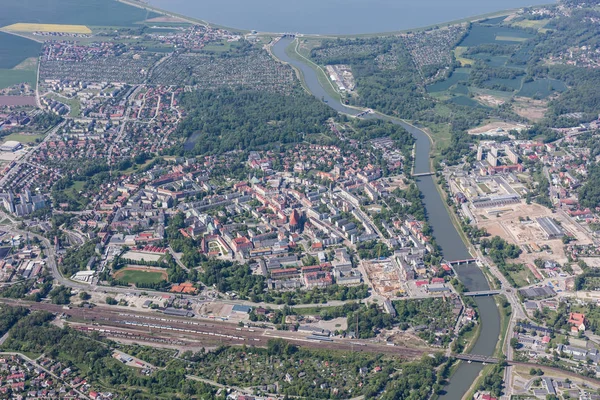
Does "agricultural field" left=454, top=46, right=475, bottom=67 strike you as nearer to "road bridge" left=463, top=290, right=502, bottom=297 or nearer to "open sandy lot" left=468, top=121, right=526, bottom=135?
"open sandy lot" left=468, top=121, right=526, bottom=135

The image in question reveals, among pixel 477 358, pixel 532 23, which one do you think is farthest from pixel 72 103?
pixel 532 23

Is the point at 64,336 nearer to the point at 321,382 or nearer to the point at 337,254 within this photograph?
the point at 321,382

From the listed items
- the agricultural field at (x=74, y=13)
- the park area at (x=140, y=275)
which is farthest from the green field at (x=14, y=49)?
the park area at (x=140, y=275)

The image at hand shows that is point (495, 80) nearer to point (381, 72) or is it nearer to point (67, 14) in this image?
point (381, 72)

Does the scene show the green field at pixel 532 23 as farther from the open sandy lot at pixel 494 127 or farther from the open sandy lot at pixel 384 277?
the open sandy lot at pixel 384 277

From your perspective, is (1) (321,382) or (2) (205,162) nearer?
(1) (321,382)

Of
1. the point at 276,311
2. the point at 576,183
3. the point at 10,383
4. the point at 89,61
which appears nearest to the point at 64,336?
the point at 10,383
